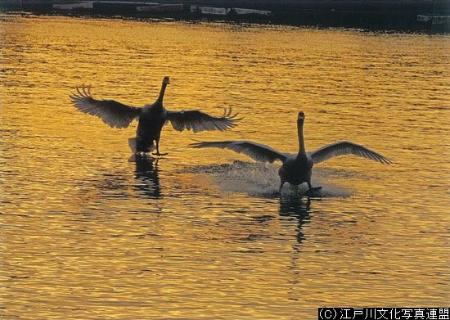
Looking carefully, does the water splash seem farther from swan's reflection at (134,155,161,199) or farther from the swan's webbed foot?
swan's reflection at (134,155,161,199)

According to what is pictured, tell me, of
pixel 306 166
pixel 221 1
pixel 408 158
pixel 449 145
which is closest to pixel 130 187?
pixel 306 166

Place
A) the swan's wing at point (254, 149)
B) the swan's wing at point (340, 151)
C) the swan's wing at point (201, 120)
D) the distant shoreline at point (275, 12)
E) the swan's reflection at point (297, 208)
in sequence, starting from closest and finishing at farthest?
the swan's reflection at point (297, 208) → the swan's wing at point (254, 149) → the swan's wing at point (340, 151) → the swan's wing at point (201, 120) → the distant shoreline at point (275, 12)

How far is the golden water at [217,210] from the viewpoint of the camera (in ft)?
65.9

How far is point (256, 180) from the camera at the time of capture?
30125mm

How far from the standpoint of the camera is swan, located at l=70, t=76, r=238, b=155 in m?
33.6

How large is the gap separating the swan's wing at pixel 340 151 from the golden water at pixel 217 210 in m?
0.69

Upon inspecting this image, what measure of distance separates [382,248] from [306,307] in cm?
426

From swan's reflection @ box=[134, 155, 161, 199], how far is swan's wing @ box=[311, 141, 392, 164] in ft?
10.9

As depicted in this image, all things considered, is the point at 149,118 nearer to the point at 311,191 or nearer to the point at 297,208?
the point at 311,191

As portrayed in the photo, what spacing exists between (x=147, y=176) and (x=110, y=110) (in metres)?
4.55

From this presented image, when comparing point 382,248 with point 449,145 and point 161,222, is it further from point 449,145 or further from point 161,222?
point 449,145

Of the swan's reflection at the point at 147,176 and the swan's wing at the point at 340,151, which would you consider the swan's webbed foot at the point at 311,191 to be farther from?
the swan's reflection at the point at 147,176

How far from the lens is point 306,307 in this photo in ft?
64.3

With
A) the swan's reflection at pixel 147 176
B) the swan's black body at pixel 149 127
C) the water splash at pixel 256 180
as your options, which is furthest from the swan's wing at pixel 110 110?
the water splash at pixel 256 180
